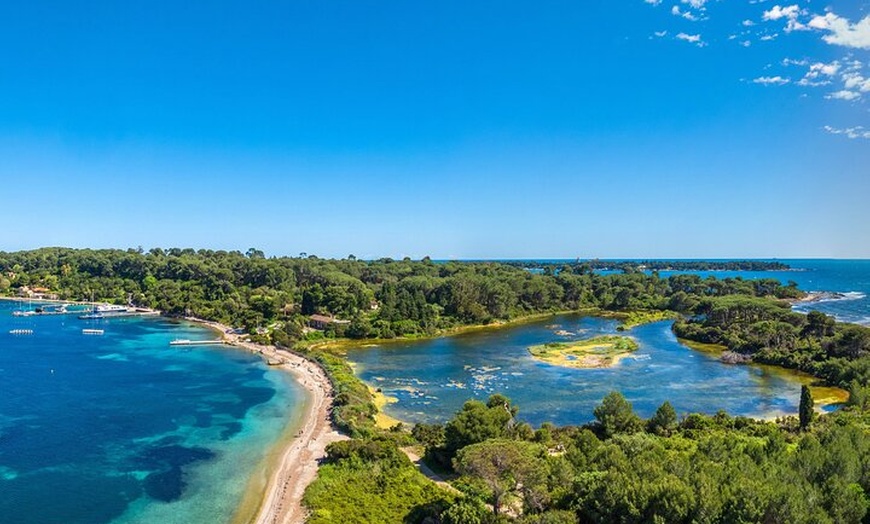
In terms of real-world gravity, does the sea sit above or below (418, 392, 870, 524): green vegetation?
below

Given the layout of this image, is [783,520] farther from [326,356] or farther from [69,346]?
[69,346]

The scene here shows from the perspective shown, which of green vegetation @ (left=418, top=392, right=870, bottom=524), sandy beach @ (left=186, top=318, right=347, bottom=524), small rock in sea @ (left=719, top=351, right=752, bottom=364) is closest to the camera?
green vegetation @ (left=418, top=392, right=870, bottom=524)

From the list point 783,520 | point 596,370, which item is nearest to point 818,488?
point 783,520

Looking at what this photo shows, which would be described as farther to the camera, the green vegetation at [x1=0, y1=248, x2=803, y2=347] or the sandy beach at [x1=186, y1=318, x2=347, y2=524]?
the green vegetation at [x1=0, y1=248, x2=803, y2=347]

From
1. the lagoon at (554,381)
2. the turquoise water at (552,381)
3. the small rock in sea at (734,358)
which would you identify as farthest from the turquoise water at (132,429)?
the small rock in sea at (734,358)

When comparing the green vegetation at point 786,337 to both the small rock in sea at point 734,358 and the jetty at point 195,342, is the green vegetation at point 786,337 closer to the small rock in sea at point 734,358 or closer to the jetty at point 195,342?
the small rock in sea at point 734,358

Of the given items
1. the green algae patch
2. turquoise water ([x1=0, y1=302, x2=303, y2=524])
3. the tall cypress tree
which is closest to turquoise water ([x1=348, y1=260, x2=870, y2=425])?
the green algae patch

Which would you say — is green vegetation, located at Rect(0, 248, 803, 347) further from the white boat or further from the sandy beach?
the sandy beach
